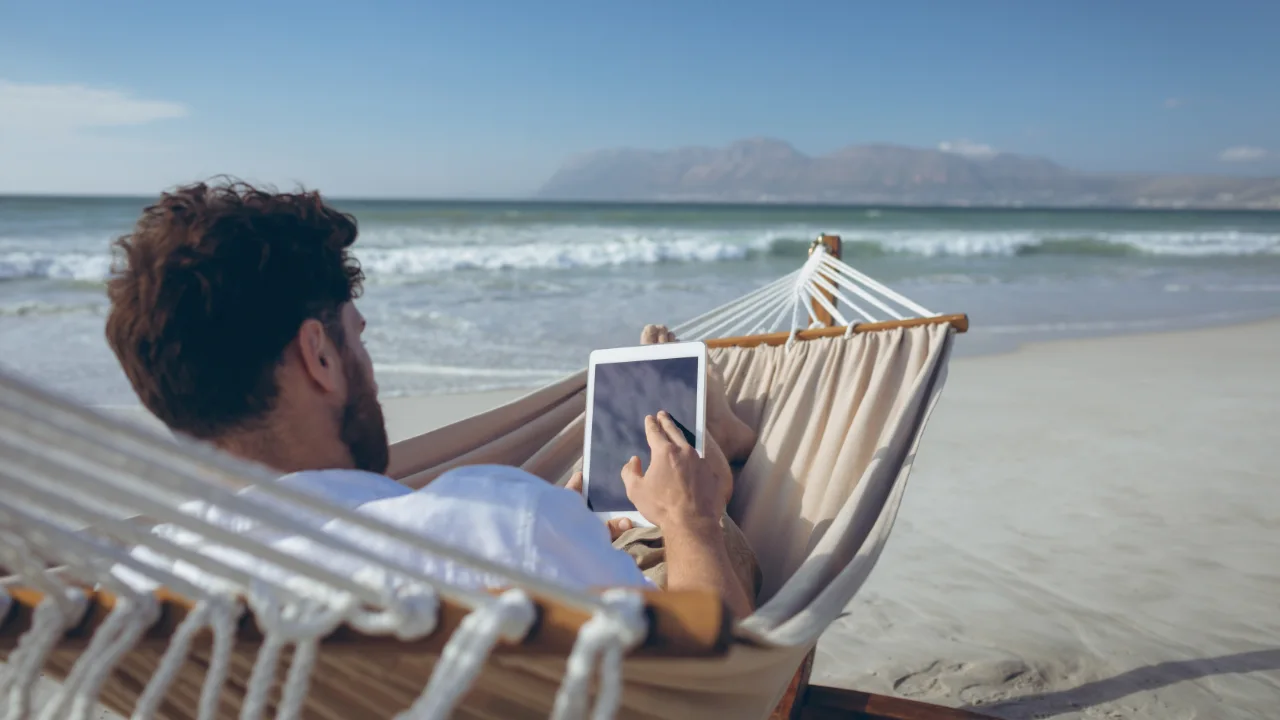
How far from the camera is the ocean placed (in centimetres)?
553

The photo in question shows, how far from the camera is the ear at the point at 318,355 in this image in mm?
943

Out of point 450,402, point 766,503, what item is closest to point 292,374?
point 766,503

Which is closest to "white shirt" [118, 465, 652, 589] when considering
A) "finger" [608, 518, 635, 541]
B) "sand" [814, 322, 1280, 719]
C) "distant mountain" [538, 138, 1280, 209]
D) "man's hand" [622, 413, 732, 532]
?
"man's hand" [622, 413, 732, 532]

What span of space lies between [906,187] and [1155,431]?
161 feet

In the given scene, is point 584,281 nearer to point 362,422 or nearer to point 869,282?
point 869,282

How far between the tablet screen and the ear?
677mm

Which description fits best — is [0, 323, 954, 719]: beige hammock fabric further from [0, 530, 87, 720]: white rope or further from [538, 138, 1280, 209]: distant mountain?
[538, 138, 1280, 209]: distant mountain

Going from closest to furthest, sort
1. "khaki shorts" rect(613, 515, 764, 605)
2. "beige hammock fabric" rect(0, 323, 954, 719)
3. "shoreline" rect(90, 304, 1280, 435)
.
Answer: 1. "beige hammock fabric" rect(0, 323, 954, 719)
2. "khaki shorts" rect(613, 515, 764, 605)
3. "shoreline" rect(90, 304, 1280, 435)

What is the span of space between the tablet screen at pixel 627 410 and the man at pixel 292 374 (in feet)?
1.86

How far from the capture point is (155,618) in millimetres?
716

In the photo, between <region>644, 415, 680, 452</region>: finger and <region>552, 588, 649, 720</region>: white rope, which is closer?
<region>552, 588, 649, 720</region>: white rope

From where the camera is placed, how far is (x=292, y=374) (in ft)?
3.11

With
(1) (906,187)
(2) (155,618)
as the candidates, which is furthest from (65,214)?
(1) (906,187)

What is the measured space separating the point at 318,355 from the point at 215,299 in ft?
0.36
